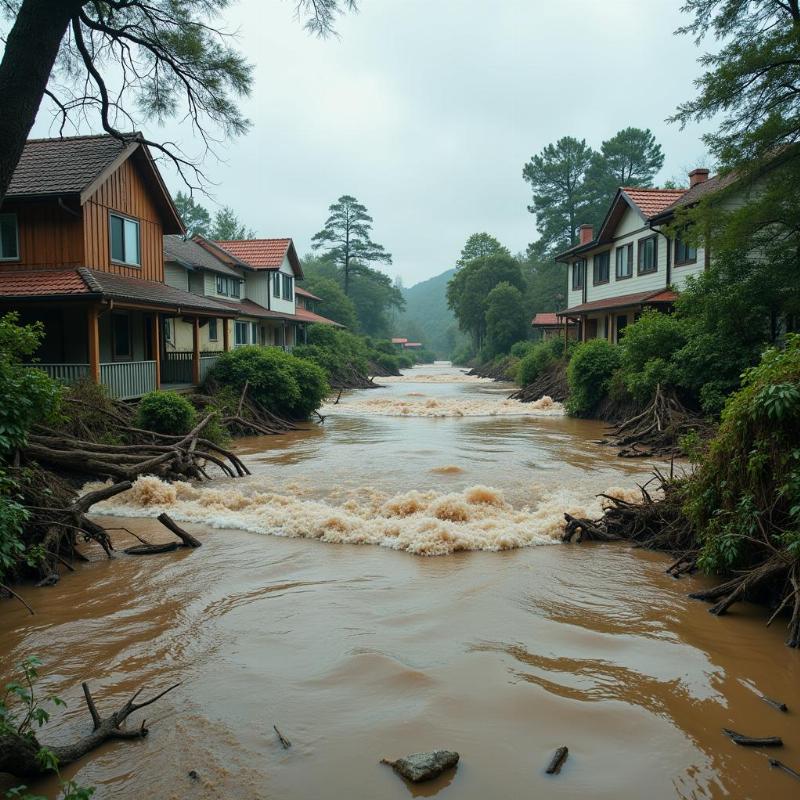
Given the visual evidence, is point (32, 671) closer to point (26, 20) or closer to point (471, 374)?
point (26, 20)

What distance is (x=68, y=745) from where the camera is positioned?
4.62 meters

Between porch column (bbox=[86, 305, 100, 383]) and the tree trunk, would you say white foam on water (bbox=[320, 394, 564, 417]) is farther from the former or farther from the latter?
the tree trunk

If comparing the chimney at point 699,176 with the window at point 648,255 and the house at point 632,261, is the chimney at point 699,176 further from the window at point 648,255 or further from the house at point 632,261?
the window at point 648,255

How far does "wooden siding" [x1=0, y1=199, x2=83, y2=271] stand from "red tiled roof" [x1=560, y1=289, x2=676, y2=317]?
792 inches

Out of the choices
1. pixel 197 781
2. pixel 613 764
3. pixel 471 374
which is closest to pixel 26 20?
pixel 197 781

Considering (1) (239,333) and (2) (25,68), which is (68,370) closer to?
(2) (25,68)

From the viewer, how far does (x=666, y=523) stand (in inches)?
371

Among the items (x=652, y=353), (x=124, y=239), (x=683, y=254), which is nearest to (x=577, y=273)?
(x=683, y=254)

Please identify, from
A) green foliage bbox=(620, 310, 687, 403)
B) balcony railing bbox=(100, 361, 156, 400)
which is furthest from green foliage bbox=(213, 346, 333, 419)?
green foliage bbox=(620, 310, 687, 403)

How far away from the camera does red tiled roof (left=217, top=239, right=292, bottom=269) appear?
1633 inches

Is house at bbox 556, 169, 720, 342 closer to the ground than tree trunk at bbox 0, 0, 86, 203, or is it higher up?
higher up

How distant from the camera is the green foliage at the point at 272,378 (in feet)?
78.9

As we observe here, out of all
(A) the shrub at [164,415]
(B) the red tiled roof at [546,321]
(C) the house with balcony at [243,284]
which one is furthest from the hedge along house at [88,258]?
(B) the red tiled roof at [546,321]

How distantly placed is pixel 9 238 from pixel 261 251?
23.6m
